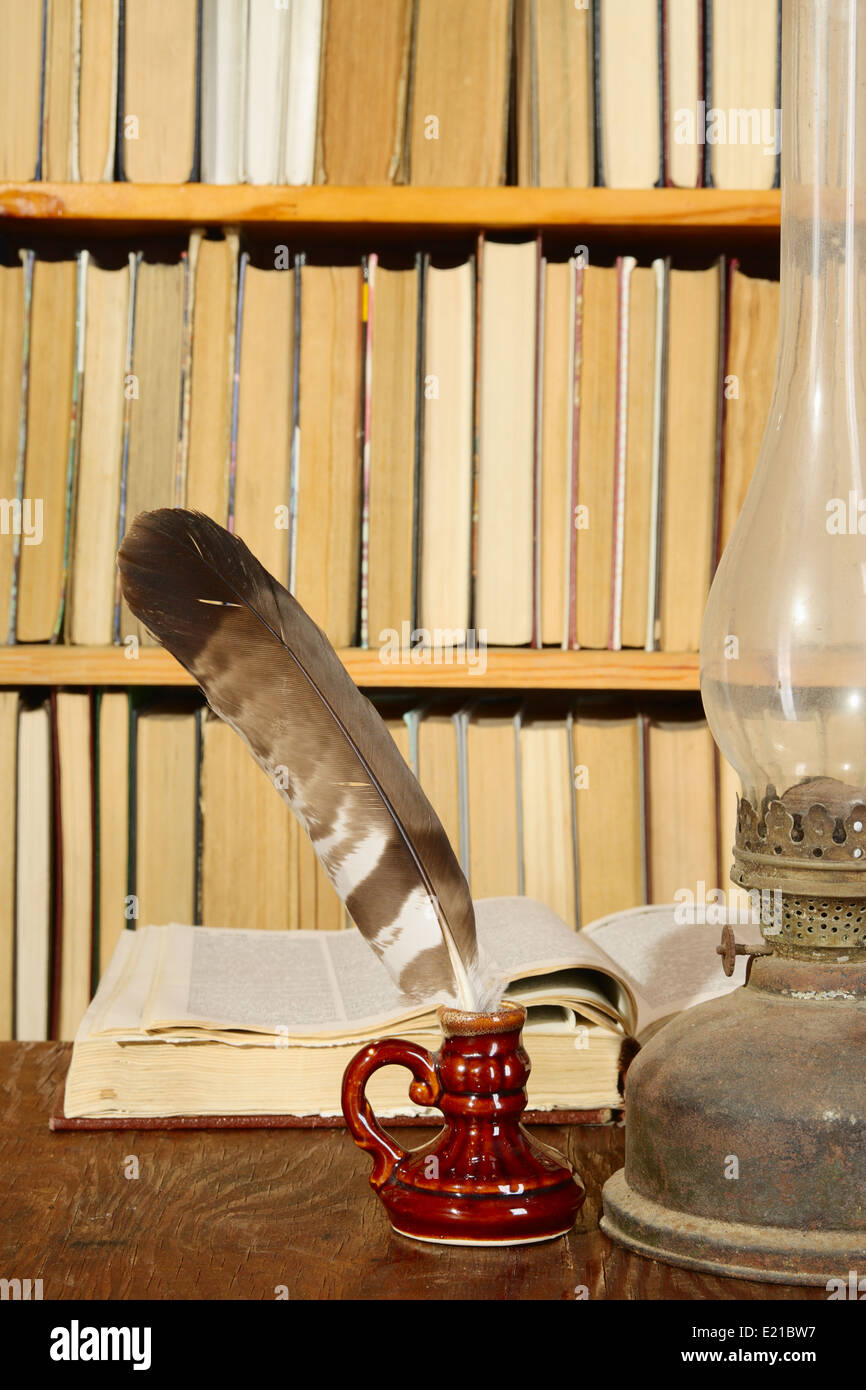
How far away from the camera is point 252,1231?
0.70 meters

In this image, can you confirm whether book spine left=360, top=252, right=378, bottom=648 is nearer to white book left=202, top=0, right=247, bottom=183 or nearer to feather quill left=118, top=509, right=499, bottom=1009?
white book left=202, top=0, right=247, bottom=183

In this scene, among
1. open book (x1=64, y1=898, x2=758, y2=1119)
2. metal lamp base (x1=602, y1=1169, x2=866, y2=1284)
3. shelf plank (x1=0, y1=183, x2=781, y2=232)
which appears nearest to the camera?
metal lamp base (x1=602, y1=1169, x2=866, y2=1284)

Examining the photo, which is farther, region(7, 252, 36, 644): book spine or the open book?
region(7, 252, 36, 644): book spine

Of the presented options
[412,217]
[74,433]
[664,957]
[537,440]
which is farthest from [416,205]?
[664,957]

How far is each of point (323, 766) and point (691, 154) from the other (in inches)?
33.2

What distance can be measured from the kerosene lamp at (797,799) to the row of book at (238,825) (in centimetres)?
60

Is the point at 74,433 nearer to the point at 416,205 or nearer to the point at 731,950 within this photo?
the point at 416,205

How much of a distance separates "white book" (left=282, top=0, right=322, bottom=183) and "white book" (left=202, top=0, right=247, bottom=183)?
1.8 inches

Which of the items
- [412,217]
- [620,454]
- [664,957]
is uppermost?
[412,217]

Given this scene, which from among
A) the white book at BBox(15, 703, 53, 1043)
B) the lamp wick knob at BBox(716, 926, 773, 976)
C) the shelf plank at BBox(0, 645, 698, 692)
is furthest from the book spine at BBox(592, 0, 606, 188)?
the lamp wick knob at BBox(716, 926, 773, 976)

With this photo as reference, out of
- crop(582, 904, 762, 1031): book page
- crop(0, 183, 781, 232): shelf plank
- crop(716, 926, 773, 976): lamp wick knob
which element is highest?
crop(0, 183, 781, 232): shelf plank

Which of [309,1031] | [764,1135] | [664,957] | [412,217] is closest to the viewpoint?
[764,1135]

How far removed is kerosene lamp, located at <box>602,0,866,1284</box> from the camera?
2.00 ft

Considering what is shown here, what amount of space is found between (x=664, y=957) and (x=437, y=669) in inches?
14.4
